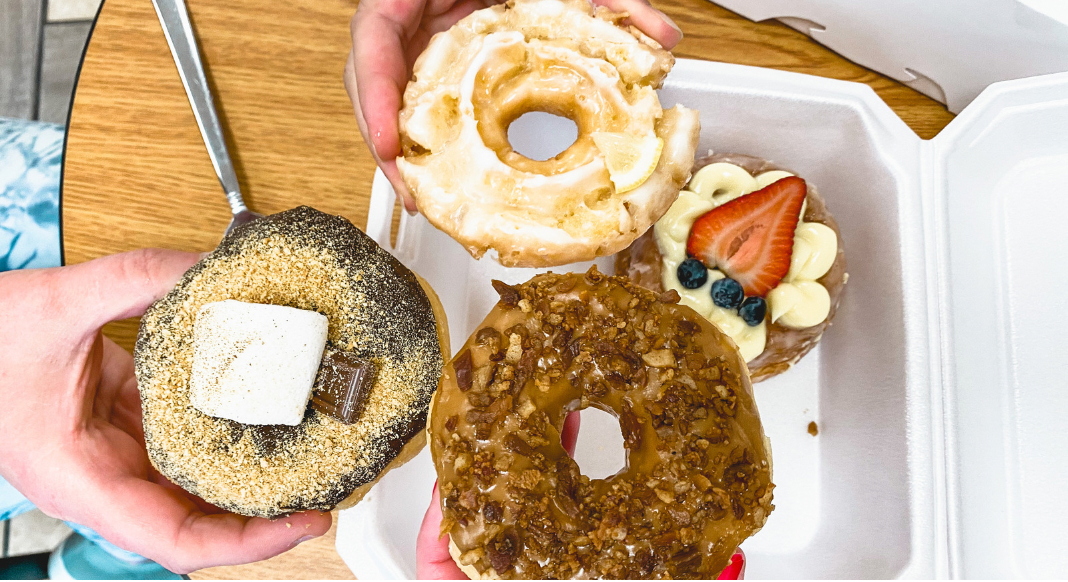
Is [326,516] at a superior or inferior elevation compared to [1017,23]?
inferior

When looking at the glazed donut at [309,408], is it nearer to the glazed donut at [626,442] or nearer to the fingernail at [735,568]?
the glazed donut at [626,442]

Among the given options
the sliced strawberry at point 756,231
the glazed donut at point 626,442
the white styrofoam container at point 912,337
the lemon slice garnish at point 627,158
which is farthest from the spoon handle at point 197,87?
the sliced strawberry at point 756,231

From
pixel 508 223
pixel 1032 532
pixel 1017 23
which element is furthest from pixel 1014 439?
pixel 508 223

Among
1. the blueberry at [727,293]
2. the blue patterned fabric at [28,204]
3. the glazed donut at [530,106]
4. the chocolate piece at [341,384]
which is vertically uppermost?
the glazed donut at [530,106]

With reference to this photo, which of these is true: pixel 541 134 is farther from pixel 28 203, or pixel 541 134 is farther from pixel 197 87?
pixel 28 203

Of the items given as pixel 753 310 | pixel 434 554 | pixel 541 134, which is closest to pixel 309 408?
pixel 434 554

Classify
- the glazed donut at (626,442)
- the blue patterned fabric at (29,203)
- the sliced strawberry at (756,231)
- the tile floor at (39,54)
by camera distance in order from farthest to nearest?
the tile floor at (39,54) → the blue patterned fabric at (29,203) → the sliced strawberry at (756,231) → the glazed donut at (626,442)

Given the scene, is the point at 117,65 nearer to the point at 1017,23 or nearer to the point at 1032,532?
the point at 1017,23
